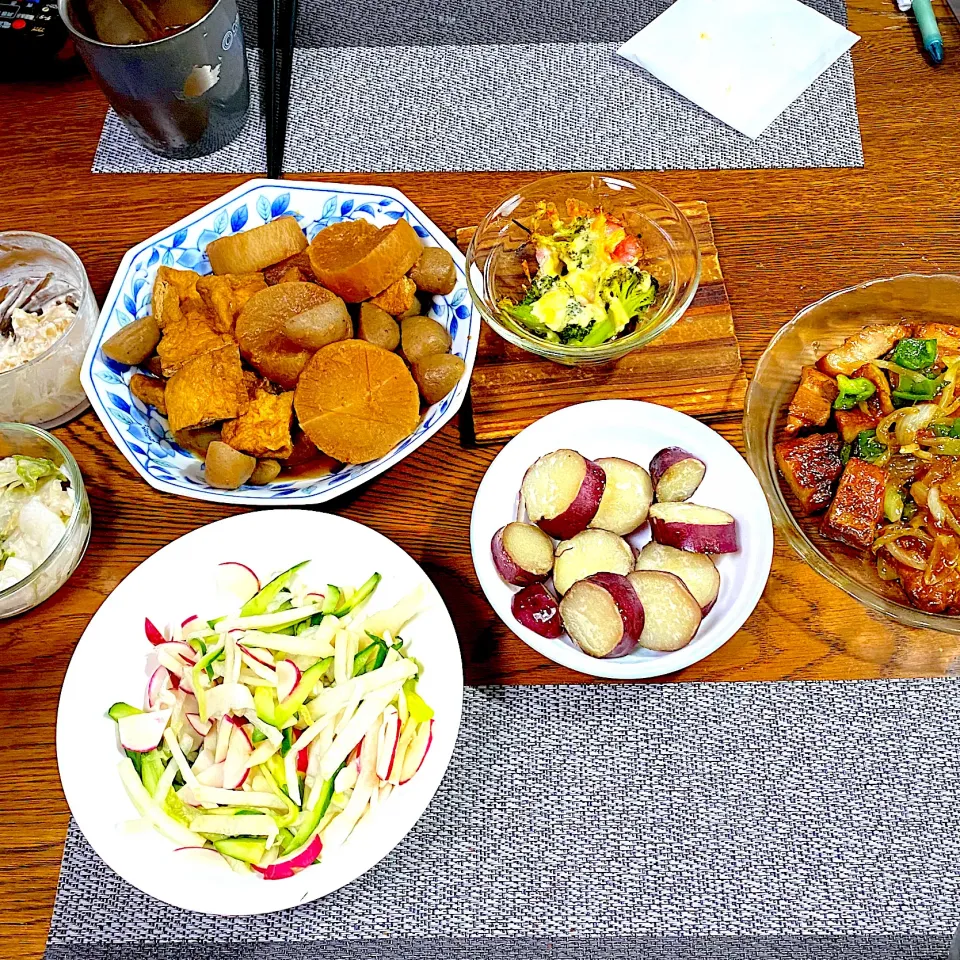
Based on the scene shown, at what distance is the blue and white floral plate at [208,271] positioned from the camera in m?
1.24

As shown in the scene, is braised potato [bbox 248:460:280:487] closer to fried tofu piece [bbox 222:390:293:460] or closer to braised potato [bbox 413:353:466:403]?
fried tofu piece [bbox 222:390:293:460]

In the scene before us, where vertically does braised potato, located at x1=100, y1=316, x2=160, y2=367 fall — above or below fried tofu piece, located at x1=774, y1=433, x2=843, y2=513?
above

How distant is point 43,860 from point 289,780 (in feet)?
1.17

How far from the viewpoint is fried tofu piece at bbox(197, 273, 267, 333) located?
1.33 metres

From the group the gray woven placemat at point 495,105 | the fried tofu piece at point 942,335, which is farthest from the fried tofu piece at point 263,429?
the fried tofu piece at point 942,335

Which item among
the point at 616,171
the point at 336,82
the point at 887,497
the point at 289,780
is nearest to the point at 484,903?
the point at 289,780

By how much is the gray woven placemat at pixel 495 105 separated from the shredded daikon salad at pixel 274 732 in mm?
950

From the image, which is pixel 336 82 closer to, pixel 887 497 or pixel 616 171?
pixel 616 171

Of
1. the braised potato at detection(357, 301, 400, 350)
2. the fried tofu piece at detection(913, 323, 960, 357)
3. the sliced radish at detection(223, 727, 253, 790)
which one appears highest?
the braised potato at detection(357, 301, 400, 350)

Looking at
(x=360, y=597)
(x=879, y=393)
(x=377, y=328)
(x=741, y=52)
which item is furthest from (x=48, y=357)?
(x=741, y=52)

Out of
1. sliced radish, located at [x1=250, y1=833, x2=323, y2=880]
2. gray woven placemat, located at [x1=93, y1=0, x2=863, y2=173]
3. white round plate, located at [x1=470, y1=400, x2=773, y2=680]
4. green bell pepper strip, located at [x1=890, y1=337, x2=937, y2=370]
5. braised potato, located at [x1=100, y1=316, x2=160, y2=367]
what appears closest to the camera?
sliced radish, located at [x1=250, y1=833, x2=323, y2=880]

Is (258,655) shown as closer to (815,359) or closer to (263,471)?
(263,471)

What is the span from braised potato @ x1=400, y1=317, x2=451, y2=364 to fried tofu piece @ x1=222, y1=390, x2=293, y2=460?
0.20 meters

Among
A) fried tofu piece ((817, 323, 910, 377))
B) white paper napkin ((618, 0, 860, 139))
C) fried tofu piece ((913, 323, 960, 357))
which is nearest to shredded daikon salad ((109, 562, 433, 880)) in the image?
fried tofu piece ((817, 323, 910, 377))
